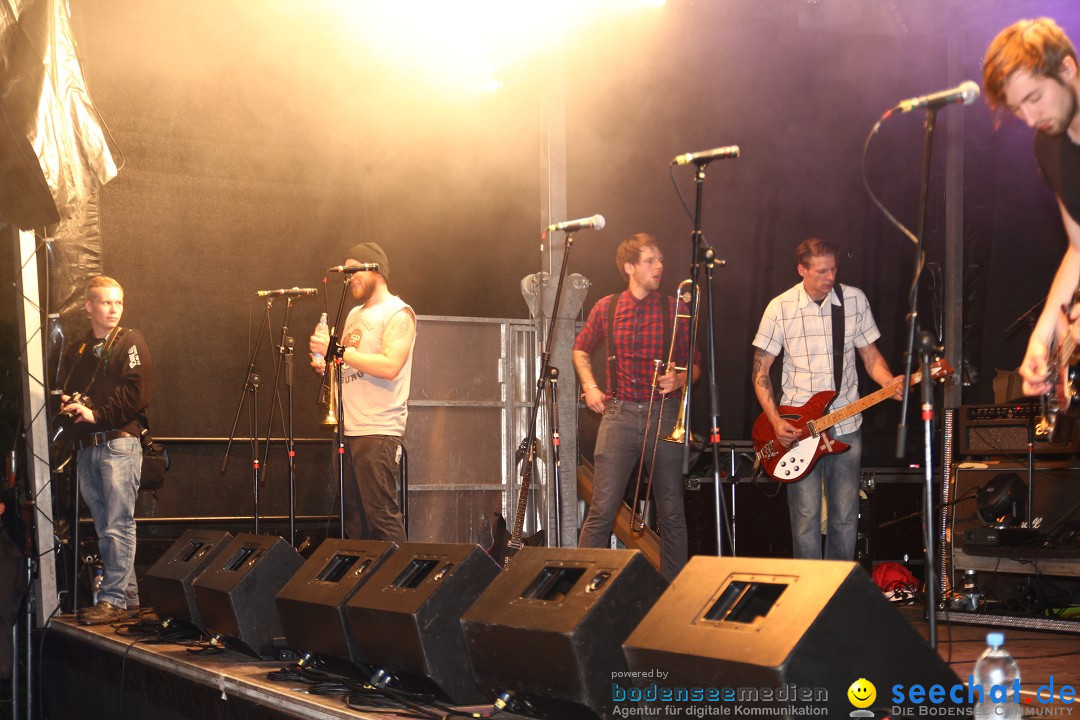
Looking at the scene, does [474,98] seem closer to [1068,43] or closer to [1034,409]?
[1034,409]

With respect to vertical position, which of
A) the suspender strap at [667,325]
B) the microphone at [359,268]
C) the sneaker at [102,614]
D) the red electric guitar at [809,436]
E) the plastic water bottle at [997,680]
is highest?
the microphone at [359,268]

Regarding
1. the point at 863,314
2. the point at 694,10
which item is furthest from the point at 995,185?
the point at 863,314

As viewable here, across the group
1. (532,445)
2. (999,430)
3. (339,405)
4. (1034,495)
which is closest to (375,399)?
(339,405)

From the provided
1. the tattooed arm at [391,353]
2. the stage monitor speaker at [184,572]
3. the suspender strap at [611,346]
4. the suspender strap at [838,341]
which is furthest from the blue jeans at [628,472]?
the stage monitor speaker at [184,572]

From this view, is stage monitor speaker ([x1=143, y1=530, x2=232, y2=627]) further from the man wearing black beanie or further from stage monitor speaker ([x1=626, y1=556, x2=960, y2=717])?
stage monitor speaker ([x1=626, y1=556, x2=960, y2=717])

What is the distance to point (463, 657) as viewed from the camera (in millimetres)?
3066

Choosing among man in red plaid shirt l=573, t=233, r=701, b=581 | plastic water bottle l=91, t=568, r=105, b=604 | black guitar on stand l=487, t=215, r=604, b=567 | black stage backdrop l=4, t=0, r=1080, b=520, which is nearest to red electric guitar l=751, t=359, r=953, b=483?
man in red plaid shirt l=573, t=233, r=701, b=581

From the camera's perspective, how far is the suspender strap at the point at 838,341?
448 centimetres

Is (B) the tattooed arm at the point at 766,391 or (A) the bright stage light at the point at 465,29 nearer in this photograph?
(B) the tattooed arm at the point at 766,391

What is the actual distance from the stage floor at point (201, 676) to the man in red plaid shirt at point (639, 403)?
1155 mm

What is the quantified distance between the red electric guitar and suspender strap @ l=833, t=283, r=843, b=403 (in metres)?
0.07

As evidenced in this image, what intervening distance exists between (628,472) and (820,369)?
1.02 meters

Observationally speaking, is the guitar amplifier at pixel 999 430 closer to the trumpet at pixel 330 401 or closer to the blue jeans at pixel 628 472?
the blue jeans at pixel 628 472

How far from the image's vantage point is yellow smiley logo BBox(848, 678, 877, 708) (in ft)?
6.82
